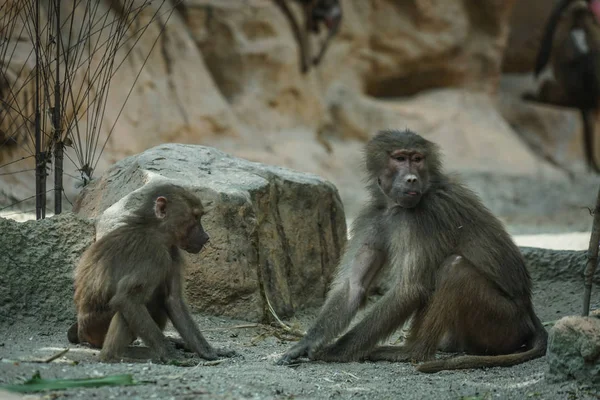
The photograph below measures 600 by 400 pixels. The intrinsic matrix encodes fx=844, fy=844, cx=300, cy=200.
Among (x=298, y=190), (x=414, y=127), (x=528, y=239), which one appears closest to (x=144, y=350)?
(x=298, y=190)

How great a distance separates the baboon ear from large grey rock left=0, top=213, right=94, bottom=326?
2.94ft

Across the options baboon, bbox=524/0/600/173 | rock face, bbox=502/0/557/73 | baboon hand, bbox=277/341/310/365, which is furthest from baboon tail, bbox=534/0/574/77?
baboon hand, bbox=277/341/310/365

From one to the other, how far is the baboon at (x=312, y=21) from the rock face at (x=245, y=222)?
23.0ft

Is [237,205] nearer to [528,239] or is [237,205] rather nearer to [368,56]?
[528,239]

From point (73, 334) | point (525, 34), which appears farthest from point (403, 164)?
point (525, 34)

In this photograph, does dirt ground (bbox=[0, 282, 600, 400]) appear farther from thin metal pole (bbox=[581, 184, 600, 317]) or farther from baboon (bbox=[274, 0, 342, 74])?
baboon (bbox=[274, 0, 342, 74])

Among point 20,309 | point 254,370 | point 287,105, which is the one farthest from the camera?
point 287,105

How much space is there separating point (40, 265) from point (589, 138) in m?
A: 11.8

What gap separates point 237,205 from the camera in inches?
209

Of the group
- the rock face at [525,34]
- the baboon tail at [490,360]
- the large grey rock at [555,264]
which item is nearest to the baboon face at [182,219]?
the baboon tail at [490,360]

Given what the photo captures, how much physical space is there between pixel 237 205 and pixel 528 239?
431 centimetres

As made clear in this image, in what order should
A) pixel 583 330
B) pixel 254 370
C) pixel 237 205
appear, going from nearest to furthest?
pixel 583 330 → pixel 254 370 → pixel 237 205

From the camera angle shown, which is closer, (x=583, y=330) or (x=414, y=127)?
(x=583, y=330)

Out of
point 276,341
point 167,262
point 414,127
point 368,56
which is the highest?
point 368,56
